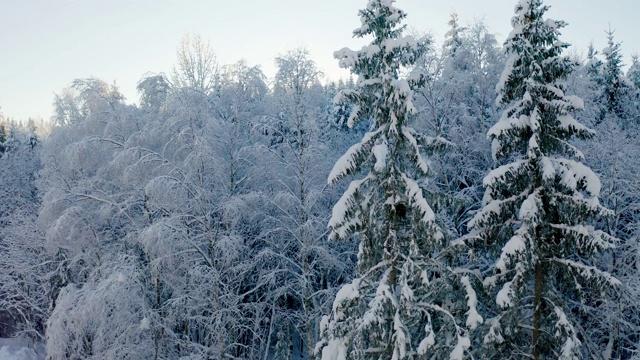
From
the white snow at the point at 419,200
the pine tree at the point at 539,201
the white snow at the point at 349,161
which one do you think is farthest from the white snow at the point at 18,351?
the pine tree at the point at 539,201

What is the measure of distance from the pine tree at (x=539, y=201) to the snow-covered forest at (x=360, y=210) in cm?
5

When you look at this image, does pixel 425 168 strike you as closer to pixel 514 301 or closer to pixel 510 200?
pixel 510 200

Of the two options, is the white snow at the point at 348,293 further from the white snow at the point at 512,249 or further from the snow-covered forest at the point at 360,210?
the white snow at the point at 512,249

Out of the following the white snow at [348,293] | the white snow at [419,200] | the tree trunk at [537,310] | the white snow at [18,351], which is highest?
the white snow at [419,200]

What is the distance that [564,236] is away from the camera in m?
10.7

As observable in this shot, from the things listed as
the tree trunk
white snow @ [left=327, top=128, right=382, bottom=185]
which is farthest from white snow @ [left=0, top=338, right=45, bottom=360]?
A: the tree trunk

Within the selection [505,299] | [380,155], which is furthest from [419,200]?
[505,299]

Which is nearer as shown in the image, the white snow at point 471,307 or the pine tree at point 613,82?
the white snow at point 471,307

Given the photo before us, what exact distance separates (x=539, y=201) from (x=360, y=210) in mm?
4118

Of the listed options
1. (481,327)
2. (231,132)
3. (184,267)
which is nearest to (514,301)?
(481,327)

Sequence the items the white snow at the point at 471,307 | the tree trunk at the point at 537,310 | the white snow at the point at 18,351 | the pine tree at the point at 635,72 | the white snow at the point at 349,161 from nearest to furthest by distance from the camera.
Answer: the white snow at the point at 471,307 → the white snow at the point at 349,161 → the tree trunk at the point at 537,310 → the white snow at the point at 18,351 → the pine tree at the point at 635,72

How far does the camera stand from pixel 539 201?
34.3ft

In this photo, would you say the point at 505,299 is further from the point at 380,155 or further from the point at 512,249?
the point at 380,155

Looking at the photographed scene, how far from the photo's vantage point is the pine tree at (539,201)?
33.8 feet
